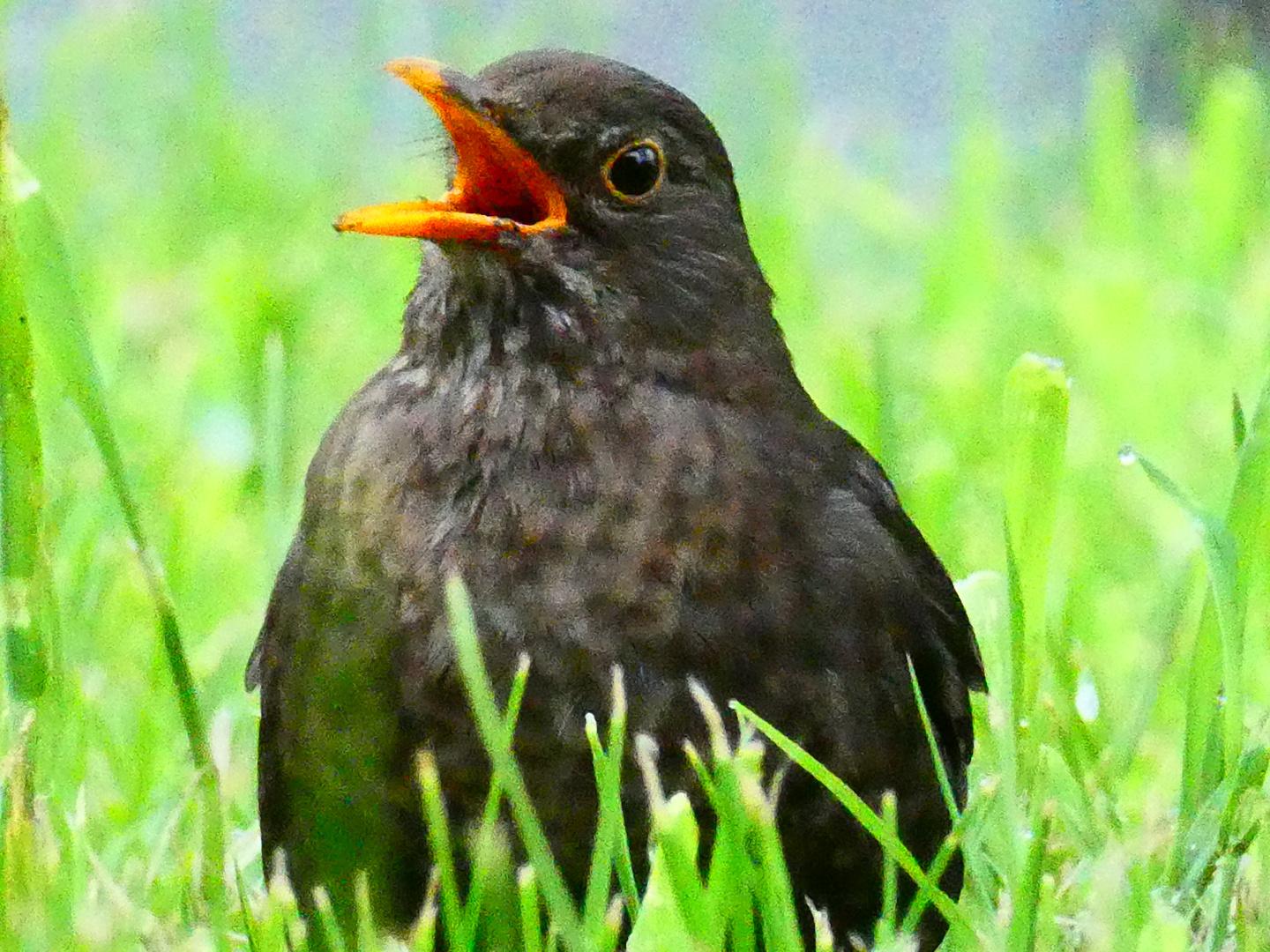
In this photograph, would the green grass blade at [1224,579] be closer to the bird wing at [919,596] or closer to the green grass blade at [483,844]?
the bird wing at [919,596]

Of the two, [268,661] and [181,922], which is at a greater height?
[268,661]

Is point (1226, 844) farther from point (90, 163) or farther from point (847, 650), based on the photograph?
point (90, 163)

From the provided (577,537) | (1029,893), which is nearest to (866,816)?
(1029,893)

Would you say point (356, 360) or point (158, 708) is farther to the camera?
point (356, 360)

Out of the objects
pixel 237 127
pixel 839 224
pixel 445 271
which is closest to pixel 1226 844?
pixel 445 271

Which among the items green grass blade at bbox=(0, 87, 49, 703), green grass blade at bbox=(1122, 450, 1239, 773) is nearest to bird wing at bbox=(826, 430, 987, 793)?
green grass blade at bbox=(1122, 450, 1239, 773)

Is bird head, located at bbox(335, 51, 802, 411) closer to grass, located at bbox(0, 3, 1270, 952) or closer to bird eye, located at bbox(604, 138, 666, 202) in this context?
bird eye, located at bbox(604, 138, 666, 202)

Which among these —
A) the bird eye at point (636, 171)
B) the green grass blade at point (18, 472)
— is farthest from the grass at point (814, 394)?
the bird eye at point (636, 171)
